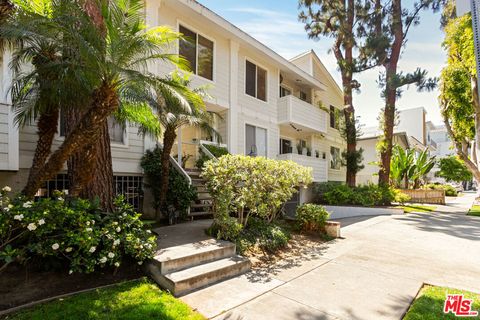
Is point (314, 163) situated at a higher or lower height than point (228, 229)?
higher

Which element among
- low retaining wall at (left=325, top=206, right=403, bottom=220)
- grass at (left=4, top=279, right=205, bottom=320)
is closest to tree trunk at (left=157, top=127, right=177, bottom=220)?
grass at (left=4, top=279, right=205, bottom=320)

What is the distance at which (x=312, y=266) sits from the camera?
17.9 ft

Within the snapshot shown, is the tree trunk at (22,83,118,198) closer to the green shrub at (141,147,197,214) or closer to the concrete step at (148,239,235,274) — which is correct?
the concrete step at (148,239,235,274)

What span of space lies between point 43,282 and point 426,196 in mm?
20887

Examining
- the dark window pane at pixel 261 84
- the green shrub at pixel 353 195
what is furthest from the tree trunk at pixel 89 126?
the green shrub at pixel 353 195

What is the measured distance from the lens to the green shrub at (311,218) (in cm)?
804

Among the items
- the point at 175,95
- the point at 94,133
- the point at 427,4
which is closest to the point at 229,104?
the point at 175,95

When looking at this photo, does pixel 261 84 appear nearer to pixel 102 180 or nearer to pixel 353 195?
pixel 353 195

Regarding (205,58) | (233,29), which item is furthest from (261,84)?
(205,58)

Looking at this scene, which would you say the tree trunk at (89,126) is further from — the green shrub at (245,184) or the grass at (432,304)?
the grass at (432,304)

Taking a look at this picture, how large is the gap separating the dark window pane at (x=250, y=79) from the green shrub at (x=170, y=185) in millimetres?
6422

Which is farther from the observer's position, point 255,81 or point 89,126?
point 255,81

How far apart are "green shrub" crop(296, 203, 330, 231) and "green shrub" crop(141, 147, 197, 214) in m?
3.46

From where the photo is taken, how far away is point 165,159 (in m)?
7.72
